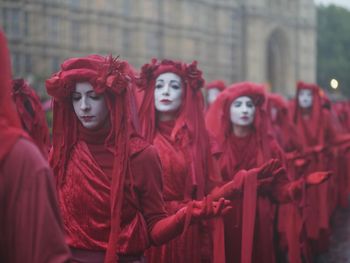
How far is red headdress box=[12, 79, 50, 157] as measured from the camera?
6.48 metres

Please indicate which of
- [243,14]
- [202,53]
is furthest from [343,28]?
[202,53]

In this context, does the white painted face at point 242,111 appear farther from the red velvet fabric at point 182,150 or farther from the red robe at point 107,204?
the red robe at point 107,204

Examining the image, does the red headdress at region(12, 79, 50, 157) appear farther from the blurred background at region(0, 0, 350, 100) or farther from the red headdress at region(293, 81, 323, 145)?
the blurred background at region(0, 0, 350, 100)

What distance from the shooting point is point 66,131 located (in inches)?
181

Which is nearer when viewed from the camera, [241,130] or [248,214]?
[248,214]

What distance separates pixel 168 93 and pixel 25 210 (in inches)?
144

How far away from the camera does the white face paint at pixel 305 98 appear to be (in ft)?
37.9

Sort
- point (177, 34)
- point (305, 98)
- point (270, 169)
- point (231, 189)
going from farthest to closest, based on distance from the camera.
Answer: point (177, 34) → point (305, 98) → point (231, 189) → point (270, 169)

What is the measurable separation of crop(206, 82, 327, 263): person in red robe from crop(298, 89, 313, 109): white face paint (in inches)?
157

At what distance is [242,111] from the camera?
7.45m

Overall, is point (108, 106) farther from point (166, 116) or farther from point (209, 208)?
point (166, 116)

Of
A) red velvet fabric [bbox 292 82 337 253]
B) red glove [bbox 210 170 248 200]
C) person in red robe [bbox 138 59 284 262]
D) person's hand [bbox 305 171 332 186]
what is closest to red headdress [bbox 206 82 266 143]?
person in red robe [bbox 138 59 284 262]

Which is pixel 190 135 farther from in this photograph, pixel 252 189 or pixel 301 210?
pixel 301 210

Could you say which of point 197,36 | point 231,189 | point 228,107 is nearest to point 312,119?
point 228,107
